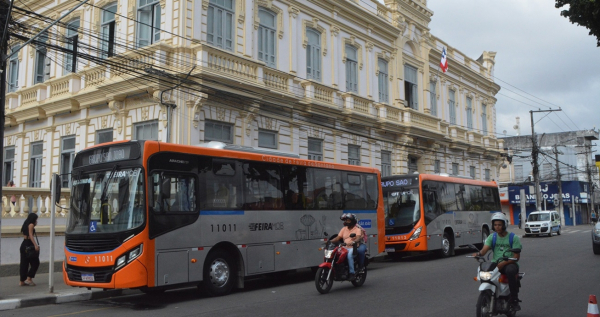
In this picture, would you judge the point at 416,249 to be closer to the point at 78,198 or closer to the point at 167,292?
the point at 167,292

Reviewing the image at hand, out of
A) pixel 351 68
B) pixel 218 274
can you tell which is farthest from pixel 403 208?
pixel 218 274

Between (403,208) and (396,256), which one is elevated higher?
(403,208)

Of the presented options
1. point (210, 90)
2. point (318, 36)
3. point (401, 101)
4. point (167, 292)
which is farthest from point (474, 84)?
point (167, 292)

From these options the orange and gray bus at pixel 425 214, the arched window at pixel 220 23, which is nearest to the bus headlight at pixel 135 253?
the arched window at pixel 220 23

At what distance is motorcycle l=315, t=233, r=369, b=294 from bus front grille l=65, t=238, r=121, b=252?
4127 millimetres

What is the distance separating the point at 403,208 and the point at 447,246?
9.08 feet

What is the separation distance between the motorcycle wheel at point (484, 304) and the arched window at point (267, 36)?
15551 mm

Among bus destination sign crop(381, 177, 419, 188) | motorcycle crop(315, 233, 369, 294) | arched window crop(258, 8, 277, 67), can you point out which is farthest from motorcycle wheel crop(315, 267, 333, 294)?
arched window crop(258, 8, 277, 67)

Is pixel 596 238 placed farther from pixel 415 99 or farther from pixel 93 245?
pixel 93 245

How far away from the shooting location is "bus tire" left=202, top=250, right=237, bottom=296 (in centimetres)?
1156

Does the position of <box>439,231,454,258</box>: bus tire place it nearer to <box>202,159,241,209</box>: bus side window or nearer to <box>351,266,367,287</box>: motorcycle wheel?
<box>351,266,367,287</box>: motorcycle wheel

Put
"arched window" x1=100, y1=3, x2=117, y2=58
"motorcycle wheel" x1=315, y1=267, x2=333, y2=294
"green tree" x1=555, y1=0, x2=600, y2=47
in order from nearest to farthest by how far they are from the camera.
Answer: "green tree" x1=555, y1=0, x2=600, y2=47 → "motorcycle wheel" x1=315, y1=267, x2=333, y2=294 → "arched window" x1=100, y1=3, x2=117, y2=58

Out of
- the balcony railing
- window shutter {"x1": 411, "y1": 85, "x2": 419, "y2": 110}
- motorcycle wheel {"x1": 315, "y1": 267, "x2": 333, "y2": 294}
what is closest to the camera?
motorcycle wheel {"x1": 315, "y1": 267, "x2": 333, "y2": 294}

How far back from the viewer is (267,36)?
72.2 ft
